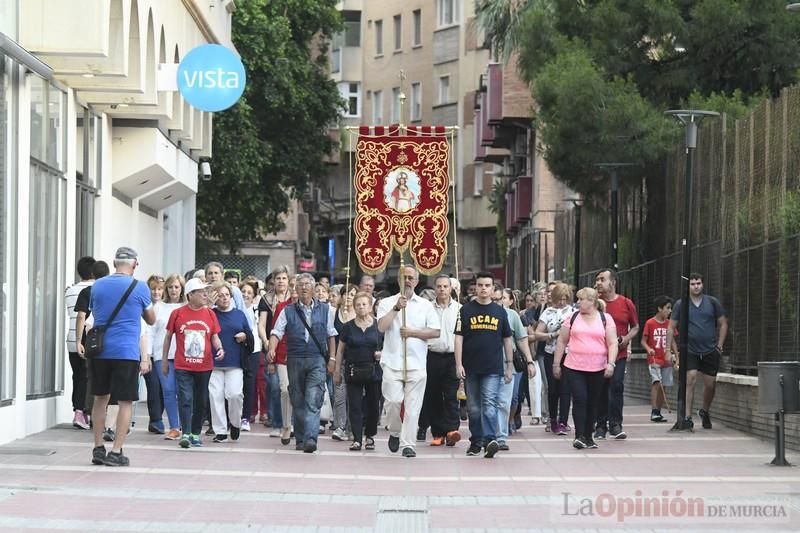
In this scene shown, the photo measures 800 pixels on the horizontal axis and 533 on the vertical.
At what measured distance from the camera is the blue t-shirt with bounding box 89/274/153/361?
1507cm

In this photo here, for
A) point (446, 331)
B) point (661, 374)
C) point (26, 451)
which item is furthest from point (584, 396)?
point (26, 451)

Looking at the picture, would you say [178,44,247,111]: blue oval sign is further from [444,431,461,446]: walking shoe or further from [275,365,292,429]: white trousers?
[444,431,461,446]: walking shoe

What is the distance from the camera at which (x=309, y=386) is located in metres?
17.5

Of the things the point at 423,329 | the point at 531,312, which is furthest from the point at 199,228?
the point at 423,329

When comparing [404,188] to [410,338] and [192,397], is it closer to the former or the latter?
[410,338]

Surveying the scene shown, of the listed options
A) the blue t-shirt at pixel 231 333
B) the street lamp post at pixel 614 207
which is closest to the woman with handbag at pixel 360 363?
the blue t-shirt at pixel 231 333

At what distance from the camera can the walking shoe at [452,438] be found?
1834 centimetres

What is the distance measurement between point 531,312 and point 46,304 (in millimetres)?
7364

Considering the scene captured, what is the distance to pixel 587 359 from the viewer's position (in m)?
18.1

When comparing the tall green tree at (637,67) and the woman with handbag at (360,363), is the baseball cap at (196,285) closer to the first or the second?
the woman with handbag at (360,363)

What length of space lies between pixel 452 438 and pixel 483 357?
1636 millimetres

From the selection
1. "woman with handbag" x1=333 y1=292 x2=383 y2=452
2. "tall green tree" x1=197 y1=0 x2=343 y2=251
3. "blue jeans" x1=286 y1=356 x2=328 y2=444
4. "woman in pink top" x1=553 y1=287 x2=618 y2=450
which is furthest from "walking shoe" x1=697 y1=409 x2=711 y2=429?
"tall green tree" x1=197 y1=0 x2=343 y2=251

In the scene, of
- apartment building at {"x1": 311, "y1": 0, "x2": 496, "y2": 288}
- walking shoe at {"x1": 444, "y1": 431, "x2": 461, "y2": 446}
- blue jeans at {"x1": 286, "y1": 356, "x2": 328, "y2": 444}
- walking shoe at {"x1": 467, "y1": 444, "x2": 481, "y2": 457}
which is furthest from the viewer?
apartment building at {"x1": 311, "y1": 0, "x2": 496, "y2": 288}

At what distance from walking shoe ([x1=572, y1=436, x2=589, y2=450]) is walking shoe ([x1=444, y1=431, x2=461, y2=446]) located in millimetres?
1246
